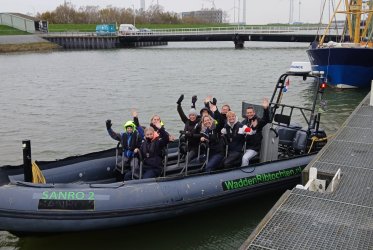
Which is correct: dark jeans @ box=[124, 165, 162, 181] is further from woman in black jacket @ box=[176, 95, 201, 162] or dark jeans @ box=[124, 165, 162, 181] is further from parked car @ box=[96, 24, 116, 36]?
parked car @ box=[96, 24, 116, 36]

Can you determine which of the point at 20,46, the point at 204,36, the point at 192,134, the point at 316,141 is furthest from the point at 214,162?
the point at 204,36

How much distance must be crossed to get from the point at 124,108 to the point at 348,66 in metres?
11.3

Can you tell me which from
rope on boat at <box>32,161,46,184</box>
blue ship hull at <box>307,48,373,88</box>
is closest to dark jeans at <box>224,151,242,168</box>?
rope on boat at <box>32,161,46,184</box>

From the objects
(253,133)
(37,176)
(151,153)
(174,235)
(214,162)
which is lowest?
(174,235)

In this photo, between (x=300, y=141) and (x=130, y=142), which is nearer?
(x=130, y=142)

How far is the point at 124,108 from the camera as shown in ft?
55.1

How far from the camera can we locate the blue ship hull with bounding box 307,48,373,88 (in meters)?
20.6

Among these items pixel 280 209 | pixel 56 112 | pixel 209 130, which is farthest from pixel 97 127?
pixel 280 209

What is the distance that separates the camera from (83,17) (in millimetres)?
94250

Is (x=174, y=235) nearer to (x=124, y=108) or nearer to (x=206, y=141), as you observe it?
(x=206, y=141)

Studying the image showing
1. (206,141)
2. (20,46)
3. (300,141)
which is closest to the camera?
(206,141)

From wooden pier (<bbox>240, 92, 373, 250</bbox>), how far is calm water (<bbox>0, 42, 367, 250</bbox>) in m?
1.61

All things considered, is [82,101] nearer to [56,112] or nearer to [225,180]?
[56,112]

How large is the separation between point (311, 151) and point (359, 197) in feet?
9.24
